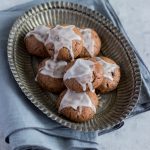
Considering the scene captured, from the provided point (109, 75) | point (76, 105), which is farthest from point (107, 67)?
point (76, 105)

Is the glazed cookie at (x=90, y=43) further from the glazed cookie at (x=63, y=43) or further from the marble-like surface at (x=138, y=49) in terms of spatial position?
the marble-like surface at (x=138, y=49)

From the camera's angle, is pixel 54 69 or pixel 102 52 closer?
pixel 54 69

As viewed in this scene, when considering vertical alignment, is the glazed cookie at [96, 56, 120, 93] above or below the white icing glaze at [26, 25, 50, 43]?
below

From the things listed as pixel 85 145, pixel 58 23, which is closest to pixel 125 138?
pixel 85 145

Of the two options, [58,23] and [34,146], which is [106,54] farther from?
[34,146]

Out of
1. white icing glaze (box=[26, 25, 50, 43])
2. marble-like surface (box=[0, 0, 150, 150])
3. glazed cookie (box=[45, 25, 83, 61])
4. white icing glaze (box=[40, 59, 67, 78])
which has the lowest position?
marble-like surface (box=[0, 0, 150, 150])

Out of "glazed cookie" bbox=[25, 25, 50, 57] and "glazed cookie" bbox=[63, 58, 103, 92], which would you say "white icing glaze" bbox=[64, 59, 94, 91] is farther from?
"glazed cookie" bbox=[25, 25, 50, 57]

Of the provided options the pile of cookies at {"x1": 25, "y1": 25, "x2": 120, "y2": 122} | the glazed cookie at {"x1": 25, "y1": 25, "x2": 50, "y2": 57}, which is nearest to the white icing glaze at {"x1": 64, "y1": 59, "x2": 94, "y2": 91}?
the pile of cookies at {"x1": 25, "y1": 25, "x2": 120, "y2": 122}

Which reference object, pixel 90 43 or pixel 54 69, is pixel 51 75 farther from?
pixel 90 43
